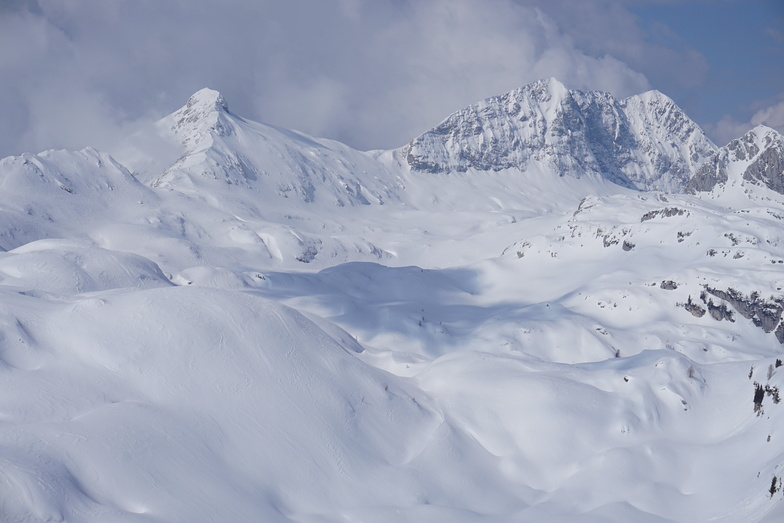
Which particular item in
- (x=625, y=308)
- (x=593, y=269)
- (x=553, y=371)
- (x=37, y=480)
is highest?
(x=593, y=269)

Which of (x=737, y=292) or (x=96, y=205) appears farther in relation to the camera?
(x=96, y=205)

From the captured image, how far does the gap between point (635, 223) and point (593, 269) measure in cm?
2023

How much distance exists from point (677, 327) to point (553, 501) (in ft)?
271

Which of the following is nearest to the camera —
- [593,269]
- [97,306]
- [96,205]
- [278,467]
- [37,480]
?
[37,480]

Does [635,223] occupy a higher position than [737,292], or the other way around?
[635,223]

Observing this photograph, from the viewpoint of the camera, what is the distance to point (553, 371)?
43.9 m

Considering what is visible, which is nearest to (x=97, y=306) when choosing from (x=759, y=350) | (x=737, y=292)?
(x=759, y=350)

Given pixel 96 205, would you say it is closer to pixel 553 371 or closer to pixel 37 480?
pixel 553 371

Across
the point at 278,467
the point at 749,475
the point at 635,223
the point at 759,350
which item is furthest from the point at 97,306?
the point at 635,223

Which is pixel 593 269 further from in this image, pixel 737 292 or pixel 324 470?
pixel 324 470

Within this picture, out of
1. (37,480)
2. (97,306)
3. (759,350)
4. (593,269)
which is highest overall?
(593,269)

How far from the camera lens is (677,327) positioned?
347 feet

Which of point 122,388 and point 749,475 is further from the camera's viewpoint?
point 749,475

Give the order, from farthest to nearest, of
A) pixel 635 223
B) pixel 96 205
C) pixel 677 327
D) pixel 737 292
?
pixel 96 205 < pixel 635 223 < pixel 737 292 < pixel 677 327
